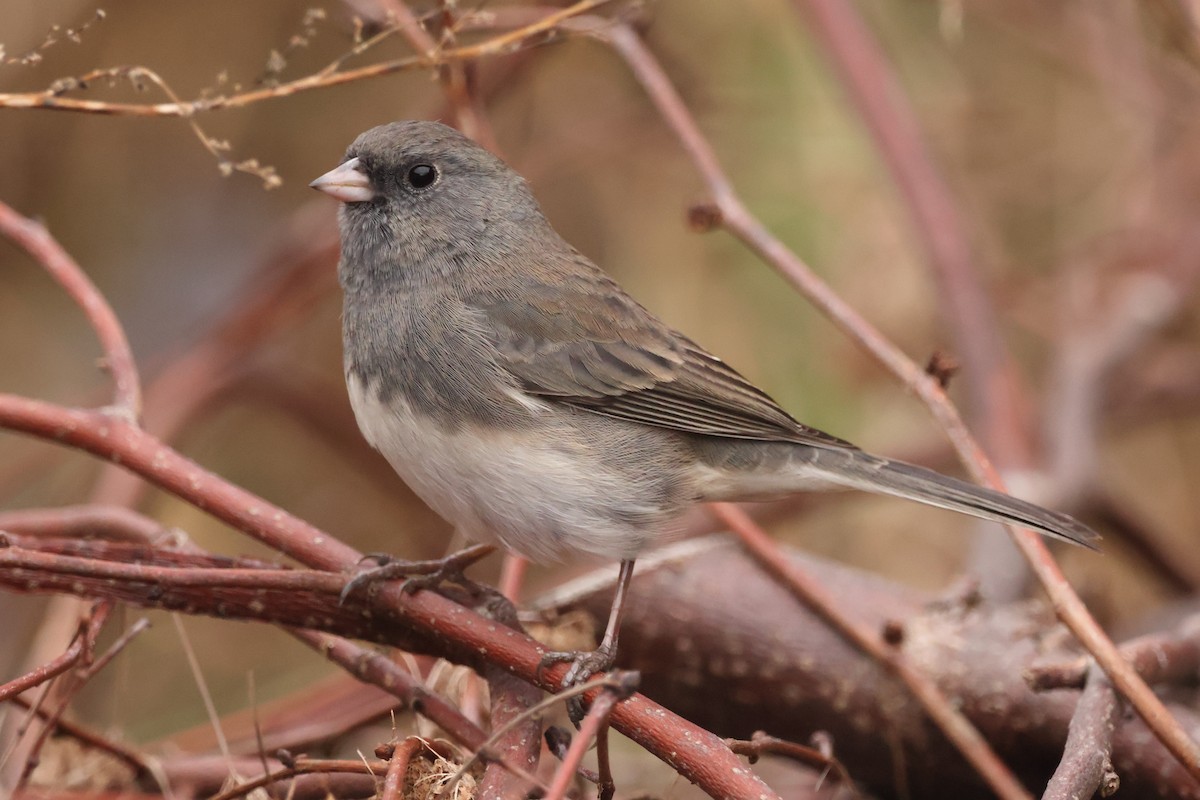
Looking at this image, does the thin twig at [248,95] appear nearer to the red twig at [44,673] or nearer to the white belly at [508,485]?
the white belly at [508,485]

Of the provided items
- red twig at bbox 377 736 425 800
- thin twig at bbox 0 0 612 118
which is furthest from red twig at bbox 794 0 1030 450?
red twig at bbox 377 736 425 800

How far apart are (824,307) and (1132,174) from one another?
2.34 meters

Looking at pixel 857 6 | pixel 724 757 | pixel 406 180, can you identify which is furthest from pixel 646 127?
pixel 724 757

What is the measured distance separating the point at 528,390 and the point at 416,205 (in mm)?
438

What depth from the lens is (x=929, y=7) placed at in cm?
423

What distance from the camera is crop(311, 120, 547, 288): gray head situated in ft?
7.38

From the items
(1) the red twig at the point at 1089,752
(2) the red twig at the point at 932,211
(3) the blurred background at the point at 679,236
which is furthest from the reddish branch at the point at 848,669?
(3) the blurred background at the point at 679,236

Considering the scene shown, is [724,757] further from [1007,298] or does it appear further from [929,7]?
[929,7]

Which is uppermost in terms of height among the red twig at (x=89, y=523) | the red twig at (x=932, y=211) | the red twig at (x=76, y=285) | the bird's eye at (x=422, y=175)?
the red twig at (x=932, y=211)

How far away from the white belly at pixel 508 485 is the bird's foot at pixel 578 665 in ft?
0.61

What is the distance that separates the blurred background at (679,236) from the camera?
3.62 meters

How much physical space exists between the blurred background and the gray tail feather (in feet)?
3.86

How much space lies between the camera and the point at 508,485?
1963 millimetres

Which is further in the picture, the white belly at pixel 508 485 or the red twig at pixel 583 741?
the white belly at pixel 508 485
